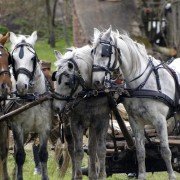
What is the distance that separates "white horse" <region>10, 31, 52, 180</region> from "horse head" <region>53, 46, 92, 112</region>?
0.30m

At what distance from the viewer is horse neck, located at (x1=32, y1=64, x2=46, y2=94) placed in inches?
417

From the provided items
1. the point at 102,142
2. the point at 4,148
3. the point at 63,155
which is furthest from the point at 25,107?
the point at 63,155

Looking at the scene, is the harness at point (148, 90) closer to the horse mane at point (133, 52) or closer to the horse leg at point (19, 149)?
the horse mane at point (133, 52)

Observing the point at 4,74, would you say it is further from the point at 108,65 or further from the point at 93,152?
the point at 93,152

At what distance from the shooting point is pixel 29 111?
35.0ft

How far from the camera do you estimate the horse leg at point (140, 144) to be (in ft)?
35.1

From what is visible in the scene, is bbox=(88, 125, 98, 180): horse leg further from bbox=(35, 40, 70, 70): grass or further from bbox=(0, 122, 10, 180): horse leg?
bbox=(35, 40, 70, 70): grass

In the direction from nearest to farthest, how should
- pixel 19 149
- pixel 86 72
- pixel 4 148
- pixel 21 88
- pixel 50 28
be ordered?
pixel 21 88 < pixel 86 72 < pixel 19 149 < pixel 4 148 < pixel 50 28

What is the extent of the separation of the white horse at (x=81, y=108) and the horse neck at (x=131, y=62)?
1.36 feet

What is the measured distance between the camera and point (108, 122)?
1073cm

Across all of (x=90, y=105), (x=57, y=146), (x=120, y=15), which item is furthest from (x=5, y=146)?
(x=120, y=15)

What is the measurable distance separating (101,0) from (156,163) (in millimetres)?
14161

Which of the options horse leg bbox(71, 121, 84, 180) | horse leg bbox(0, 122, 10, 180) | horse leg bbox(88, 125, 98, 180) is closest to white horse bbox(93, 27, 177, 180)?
horse leg bbox(88, 125, 98, 180)

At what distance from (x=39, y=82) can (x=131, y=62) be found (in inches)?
48.0
